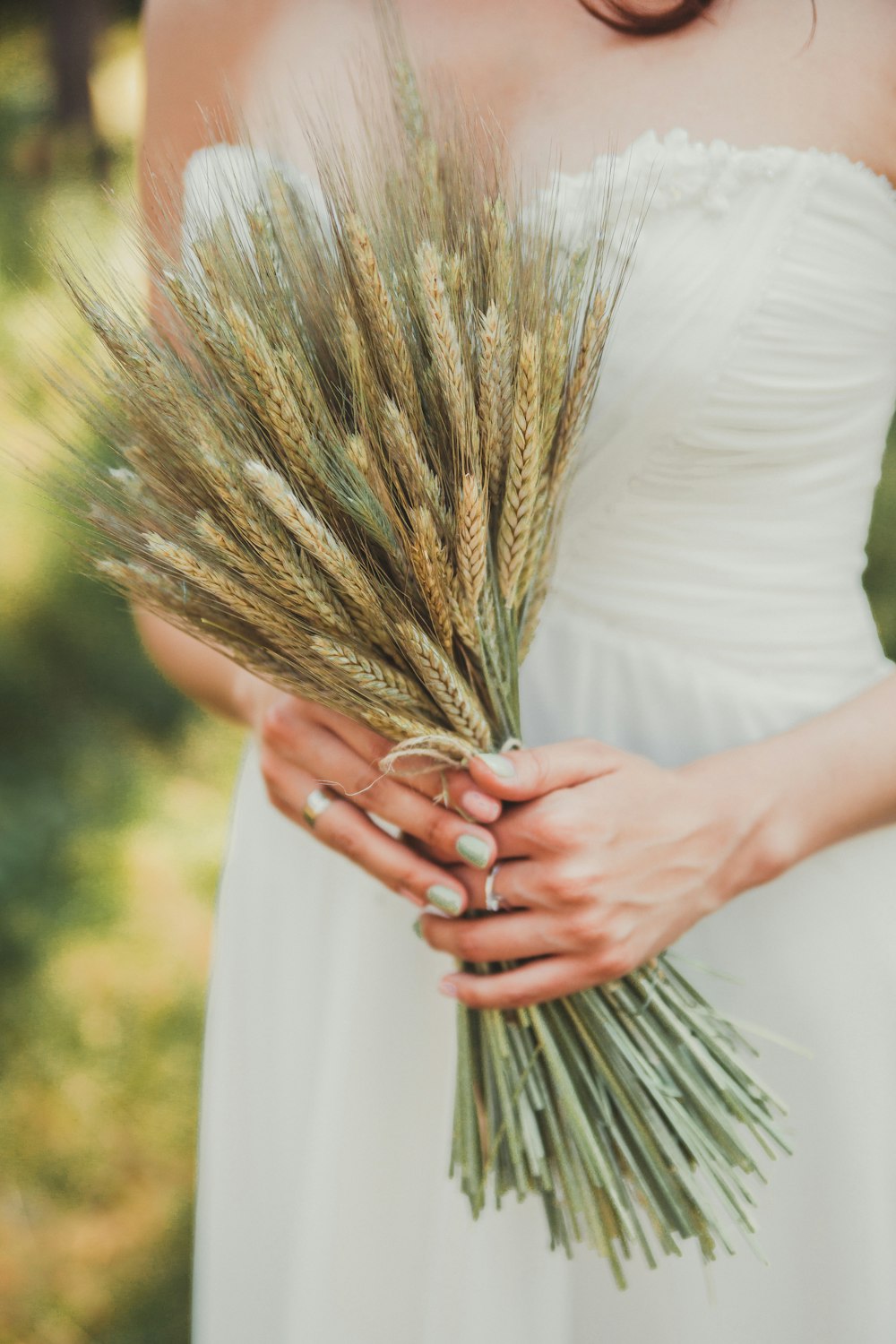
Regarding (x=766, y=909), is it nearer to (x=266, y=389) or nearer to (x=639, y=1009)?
(x=639, y=1009)

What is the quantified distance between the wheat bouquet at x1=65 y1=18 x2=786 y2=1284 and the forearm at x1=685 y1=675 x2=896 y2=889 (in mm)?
253

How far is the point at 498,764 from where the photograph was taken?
917mm

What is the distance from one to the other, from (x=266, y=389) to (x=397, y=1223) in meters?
0.94

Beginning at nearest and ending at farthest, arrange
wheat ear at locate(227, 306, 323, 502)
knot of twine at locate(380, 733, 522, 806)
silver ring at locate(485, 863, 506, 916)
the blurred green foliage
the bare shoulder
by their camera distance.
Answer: wheat ear at locate(227, 306, 323, 502)
knot of twine at locate(380, 733, 522, 806)
silver ring at locate(485, 863, 506, 916)
the bare shoulder
the blurred green foliage

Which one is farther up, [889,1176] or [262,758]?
[262,758]

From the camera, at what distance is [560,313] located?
0.82 meters

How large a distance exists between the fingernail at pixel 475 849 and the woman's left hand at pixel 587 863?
0.02 m

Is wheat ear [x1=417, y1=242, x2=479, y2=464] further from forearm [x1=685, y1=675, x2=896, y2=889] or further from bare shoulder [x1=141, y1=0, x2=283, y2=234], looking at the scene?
bare shoulder [x1=141, y1=0, x2=283, y2=234]

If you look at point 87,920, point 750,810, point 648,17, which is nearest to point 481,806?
point 750,810

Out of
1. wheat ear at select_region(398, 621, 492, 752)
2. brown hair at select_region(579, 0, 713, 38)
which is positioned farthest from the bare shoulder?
wheat ear at select_region(398, 621, 492, 752)

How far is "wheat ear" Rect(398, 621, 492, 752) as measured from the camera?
0.84 m

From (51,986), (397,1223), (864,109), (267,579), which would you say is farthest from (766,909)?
(51,986)

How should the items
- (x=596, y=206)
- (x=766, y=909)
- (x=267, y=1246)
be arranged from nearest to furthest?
(x=596, y=206), (x=766, y=909), (x=267, y=1246)

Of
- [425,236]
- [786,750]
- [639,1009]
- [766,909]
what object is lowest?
[639,1009]
